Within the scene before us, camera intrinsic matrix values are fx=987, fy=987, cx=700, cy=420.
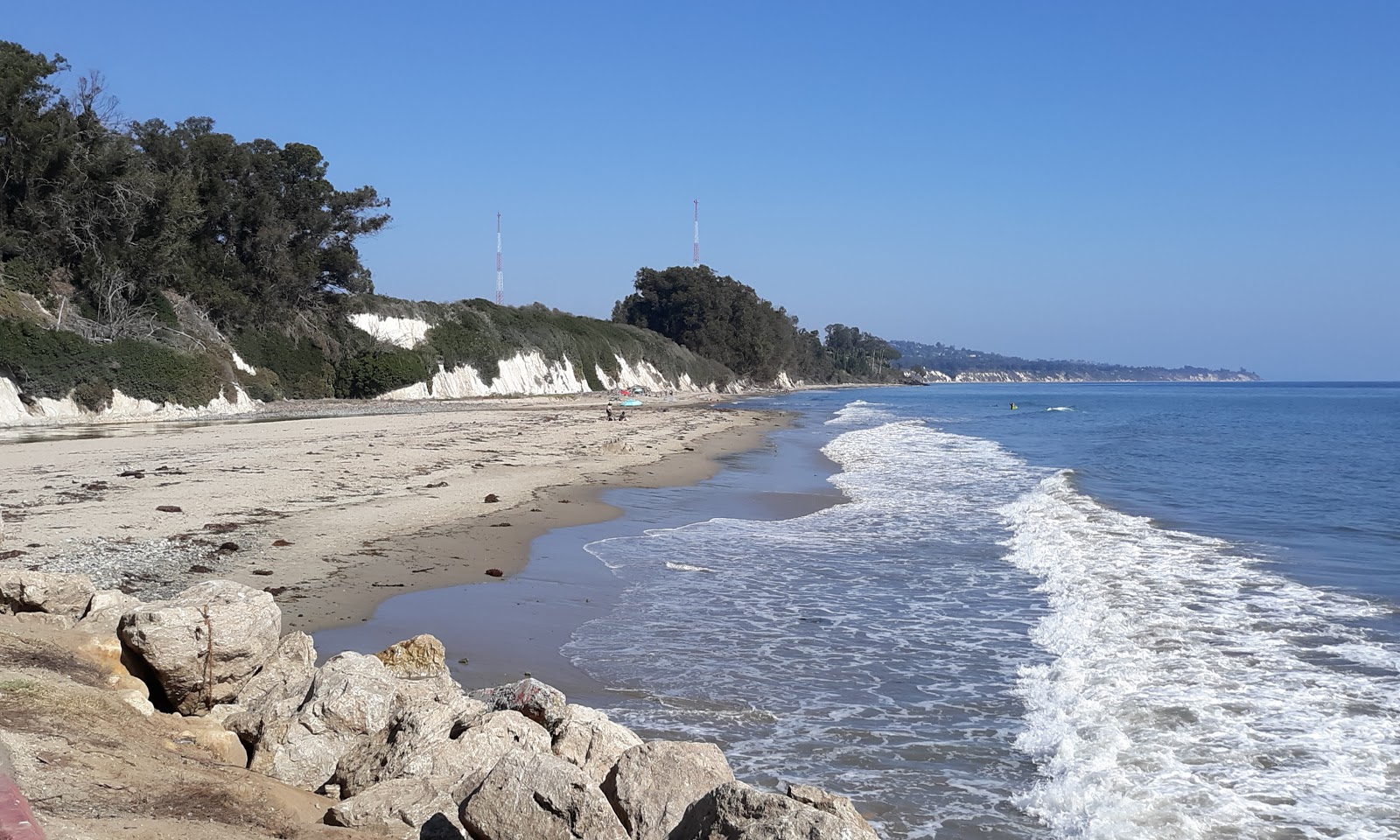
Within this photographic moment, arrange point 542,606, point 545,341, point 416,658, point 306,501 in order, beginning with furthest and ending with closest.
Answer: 1. point 545,341
2. point 306,501
3. point 542,606
4. point 416,658

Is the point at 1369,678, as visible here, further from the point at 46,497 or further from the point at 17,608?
the point at 46,497

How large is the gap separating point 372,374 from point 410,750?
52.2 m

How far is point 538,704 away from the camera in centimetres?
524

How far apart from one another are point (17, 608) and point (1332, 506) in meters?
21.7

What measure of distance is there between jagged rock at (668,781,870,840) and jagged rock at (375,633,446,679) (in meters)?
3.31

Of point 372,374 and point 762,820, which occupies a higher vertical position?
point 372,374

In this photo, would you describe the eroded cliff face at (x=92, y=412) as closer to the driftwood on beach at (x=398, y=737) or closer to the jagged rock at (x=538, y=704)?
the driftwood on beach at (x=398, y=737)

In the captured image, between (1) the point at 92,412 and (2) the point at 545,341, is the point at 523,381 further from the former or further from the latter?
(1) the point at 92,412

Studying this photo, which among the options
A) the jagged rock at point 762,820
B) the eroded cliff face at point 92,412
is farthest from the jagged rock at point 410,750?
the eroded cliff face at point 92,412

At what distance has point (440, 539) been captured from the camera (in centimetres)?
1303

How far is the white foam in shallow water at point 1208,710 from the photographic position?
5.63 metres

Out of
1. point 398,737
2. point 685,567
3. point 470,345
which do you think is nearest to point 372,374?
point 470,345

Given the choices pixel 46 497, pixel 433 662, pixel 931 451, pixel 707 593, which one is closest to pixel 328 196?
pixel 931 451

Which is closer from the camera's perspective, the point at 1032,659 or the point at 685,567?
the point at 1032,659
